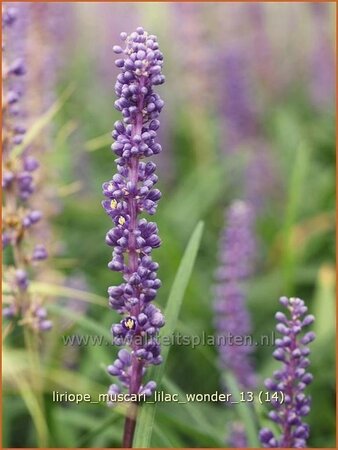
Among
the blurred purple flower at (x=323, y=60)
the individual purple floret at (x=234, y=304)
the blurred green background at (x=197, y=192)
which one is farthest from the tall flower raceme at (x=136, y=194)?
the blurred purple flower at (x=323, y=60)

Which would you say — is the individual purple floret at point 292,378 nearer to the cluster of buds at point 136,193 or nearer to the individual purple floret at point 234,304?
the cluster of buds at point 136,193

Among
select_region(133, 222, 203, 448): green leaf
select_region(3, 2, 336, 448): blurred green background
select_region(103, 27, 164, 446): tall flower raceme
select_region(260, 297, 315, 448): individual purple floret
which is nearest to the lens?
select_region(103, 27, 164, 446): tall flower raceme

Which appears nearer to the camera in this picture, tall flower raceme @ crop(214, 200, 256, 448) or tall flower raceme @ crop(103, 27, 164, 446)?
tall flower raceme @ crop(103, 27, 164, 446)

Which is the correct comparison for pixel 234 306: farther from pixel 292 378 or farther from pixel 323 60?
pixel 323 60

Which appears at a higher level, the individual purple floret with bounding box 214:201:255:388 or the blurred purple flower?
the blurred purple flower

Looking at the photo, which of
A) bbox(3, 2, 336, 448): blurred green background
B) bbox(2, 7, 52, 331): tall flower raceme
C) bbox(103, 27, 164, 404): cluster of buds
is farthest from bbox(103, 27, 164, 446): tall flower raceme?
bbox(2, 7, 52, 331): tall flower raceme

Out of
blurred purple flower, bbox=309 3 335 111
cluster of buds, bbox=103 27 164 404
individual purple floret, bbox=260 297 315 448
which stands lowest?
individual purple floret, bbox=260 297 315 448

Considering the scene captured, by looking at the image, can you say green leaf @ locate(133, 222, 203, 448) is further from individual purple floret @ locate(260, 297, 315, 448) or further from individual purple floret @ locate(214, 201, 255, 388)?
individual purple floret @ locate(214, 201, 255, 388)
